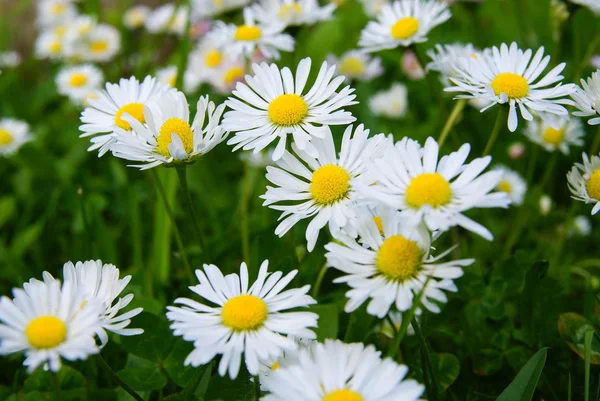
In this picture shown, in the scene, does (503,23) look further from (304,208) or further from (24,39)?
(24,39)

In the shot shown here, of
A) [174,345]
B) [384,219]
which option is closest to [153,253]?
[174,345]

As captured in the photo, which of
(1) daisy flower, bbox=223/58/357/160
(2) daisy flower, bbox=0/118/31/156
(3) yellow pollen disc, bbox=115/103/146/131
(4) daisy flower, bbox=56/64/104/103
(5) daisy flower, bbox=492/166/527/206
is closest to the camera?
(1) daisy flower, bbox=223/58/357/160

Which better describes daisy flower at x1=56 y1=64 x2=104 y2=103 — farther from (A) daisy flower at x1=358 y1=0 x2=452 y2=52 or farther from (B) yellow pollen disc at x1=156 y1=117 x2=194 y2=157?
(B) yellow pollen disc at x1=156 y1=117 x2=194 y2=157

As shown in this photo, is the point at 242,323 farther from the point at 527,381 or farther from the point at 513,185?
the point at 513,185

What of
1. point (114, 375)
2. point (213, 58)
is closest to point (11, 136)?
point (213, 58)

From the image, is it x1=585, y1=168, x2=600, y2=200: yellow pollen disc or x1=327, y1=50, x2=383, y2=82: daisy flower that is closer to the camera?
x1=585, y1=168, x2=600, y2=200: yellow pollen disc

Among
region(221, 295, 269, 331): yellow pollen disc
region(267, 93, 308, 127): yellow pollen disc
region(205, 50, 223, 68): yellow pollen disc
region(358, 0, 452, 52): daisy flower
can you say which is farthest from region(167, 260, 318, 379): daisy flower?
region(205, 50, 223, 68): yellow pollen disc
